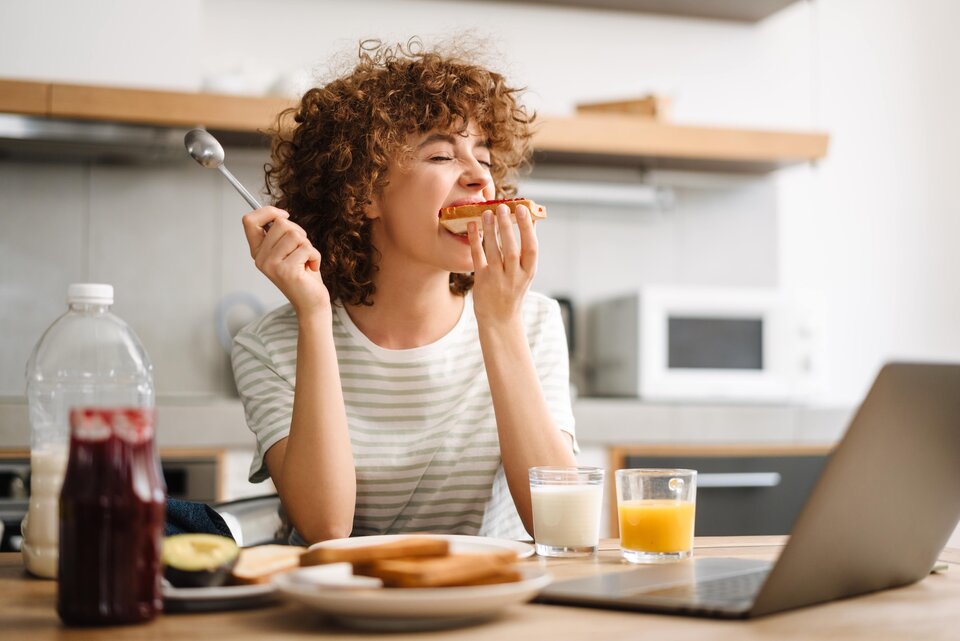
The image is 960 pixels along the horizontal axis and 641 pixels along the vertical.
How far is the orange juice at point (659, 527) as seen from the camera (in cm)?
109

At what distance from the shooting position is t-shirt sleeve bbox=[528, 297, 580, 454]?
163cm

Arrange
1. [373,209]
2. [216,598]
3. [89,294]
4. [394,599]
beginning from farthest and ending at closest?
1. [373,209]
2. [89,294]
3. [216,598]
4. [394,599]

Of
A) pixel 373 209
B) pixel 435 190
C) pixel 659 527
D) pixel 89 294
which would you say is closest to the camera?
pixel 89 294

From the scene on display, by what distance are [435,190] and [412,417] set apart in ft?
1.18

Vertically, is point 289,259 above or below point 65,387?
above

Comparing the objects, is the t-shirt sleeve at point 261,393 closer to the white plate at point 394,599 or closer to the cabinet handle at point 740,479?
the white plate at point 394,599

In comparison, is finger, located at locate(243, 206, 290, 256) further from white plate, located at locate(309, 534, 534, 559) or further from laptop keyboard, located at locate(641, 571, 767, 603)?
laptop keyboard, located at locate(641, 571, 767, 603)

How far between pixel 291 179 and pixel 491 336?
1.88 feet

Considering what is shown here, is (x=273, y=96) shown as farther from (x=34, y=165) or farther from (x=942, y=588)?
(x=942, y=588)

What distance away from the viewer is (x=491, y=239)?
5.09ft

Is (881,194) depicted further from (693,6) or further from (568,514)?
(568,514)

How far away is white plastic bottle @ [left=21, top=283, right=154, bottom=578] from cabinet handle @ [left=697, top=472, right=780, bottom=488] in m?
1.88

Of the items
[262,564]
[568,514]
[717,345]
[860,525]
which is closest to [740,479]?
[717,345]

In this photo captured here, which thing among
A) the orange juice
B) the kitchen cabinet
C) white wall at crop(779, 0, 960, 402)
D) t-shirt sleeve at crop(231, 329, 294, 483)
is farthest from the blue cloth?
A: white wall at crop(779, 0, 960, 402)
